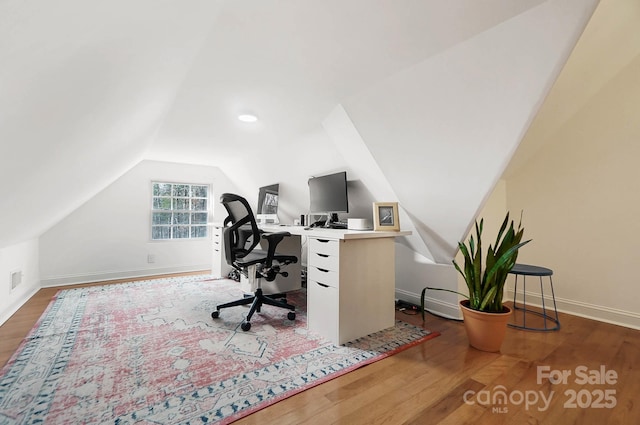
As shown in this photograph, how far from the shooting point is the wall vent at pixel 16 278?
2684mm

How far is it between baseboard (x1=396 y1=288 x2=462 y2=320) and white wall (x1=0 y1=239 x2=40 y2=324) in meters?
3.76

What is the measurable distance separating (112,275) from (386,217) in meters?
4.07

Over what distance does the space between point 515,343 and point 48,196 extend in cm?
370

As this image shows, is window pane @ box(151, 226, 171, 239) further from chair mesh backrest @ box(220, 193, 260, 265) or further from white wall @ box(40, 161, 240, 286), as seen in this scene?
chair mesh backrest @ box(220, 193, 260, 265)

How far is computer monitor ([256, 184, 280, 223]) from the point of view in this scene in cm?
420

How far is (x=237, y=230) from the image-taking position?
8.19 feet

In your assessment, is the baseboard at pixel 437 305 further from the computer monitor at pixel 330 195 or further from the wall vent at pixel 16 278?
the wall vent at pixel 16 278

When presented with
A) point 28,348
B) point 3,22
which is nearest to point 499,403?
point 3,22

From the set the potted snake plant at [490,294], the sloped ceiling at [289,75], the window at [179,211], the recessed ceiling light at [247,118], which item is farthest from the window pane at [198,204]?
the potted snake plant at [490,294]

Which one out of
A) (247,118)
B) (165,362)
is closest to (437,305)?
(165,362)

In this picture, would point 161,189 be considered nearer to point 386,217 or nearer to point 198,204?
point 198,204

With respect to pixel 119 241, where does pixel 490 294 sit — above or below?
below

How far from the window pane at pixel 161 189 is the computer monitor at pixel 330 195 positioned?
275 cm

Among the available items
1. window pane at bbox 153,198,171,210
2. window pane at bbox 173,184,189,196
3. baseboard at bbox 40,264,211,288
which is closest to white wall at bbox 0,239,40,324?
baseboard at bbox 40,264,211,288
